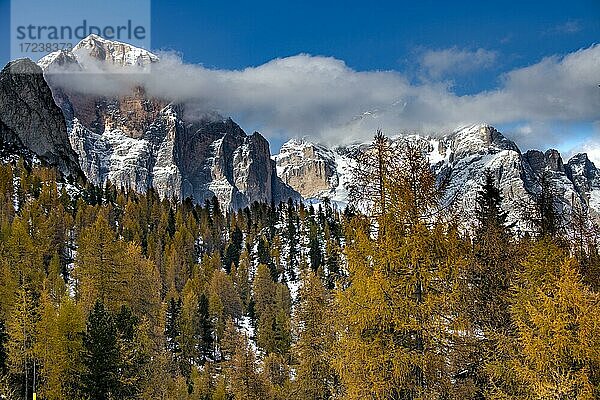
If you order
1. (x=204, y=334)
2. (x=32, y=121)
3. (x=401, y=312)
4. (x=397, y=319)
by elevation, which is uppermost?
(x=32, y=121)

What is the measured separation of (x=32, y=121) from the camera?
17012cm

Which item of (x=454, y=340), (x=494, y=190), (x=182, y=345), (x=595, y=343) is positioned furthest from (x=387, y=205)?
(x=182, y=345)

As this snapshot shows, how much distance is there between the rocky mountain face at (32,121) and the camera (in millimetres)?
162375

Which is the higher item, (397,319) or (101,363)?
(397,319)

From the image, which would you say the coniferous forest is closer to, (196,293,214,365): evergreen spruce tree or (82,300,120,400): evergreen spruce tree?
(82,300,120,400): evergreen spruce tree

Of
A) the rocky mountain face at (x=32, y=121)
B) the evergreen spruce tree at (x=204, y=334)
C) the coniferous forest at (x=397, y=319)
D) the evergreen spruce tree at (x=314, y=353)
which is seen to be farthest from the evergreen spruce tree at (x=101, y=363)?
the rocky mountain face at (x=32, y=121)

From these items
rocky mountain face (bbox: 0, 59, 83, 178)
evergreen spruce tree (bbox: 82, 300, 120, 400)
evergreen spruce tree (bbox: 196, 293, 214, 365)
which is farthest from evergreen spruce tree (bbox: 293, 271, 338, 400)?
rocky mountain face (bbox: 0, 59, 83, 178)

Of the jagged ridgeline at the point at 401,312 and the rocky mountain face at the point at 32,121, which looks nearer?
the jagged ridgeline at the point at 401,312

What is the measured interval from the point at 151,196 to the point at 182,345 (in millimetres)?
79032

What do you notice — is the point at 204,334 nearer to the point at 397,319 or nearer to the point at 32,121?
the point at 397,319

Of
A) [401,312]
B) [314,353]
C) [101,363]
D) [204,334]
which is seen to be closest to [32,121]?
[204,334]

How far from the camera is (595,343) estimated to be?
53.5ft

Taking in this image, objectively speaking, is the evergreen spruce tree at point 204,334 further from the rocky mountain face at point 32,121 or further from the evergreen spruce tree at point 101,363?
the rocky mountain face at point 32,121

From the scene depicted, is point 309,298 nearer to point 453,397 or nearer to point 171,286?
point 453,397
